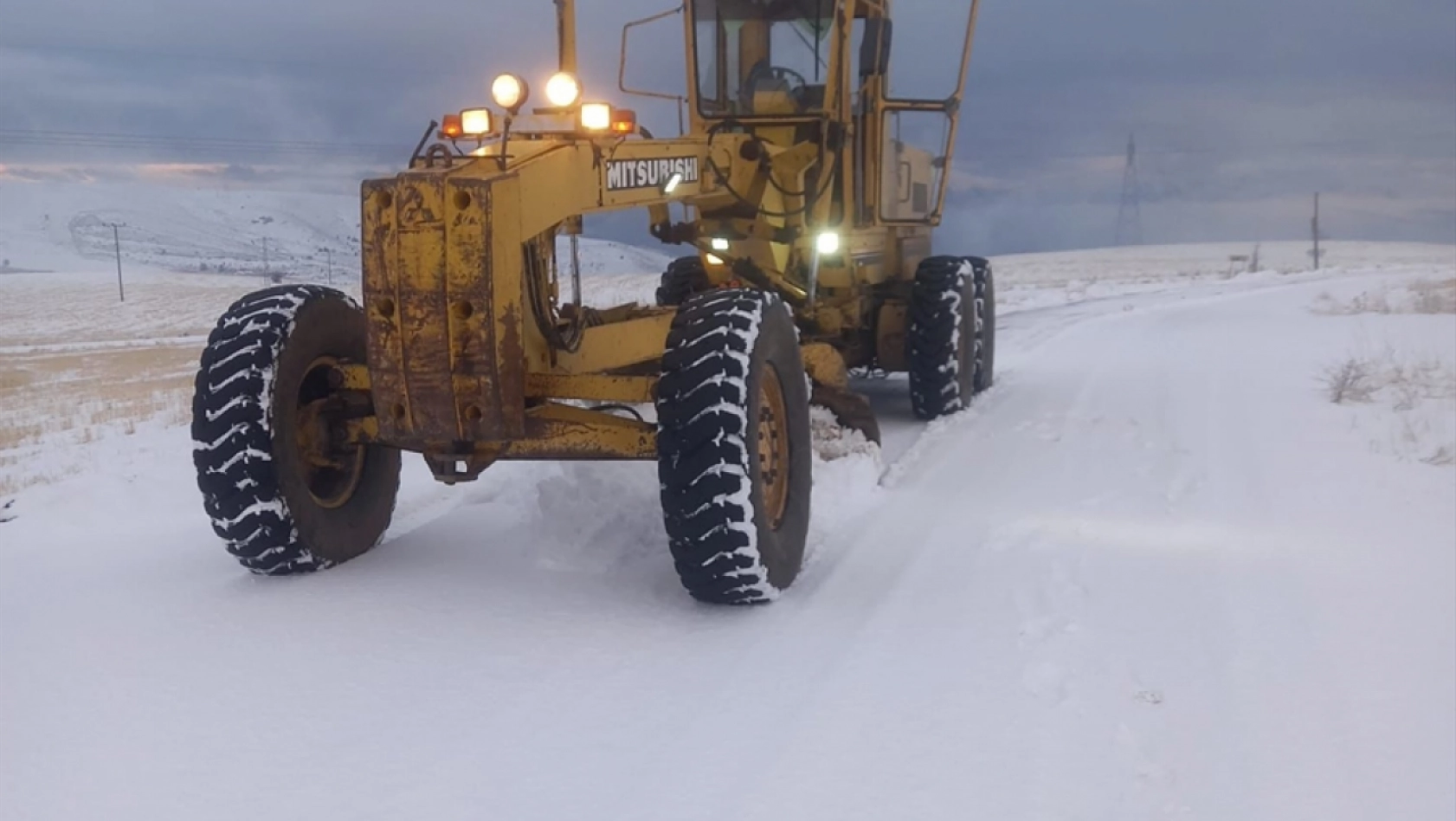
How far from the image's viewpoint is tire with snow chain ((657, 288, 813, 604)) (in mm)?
4730

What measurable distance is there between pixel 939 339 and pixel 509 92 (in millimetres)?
4847

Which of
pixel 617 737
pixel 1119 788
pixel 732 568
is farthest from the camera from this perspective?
pixel 732 568

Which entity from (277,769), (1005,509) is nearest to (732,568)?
(277,769)

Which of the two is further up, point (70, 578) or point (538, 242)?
point (538, 242)

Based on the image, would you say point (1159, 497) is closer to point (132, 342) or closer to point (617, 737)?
point (617, 737)

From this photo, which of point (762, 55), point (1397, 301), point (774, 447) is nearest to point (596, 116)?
point (774, 447)

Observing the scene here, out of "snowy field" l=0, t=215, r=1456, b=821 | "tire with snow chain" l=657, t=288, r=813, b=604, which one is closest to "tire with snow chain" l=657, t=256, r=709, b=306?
"snowy field" l=0, t=215, r=1456, b=821

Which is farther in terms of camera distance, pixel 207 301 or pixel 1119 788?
pixel 207 301

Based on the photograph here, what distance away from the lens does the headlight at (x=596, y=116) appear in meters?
5.48

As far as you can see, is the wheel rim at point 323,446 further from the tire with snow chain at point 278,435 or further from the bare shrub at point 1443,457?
the bare shrub at point 1443,457

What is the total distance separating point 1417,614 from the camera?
4949 mm

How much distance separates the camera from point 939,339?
9.48 metres

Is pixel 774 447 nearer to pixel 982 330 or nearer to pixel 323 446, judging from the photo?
pixel 323 446

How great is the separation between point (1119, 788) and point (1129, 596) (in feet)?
5.65
